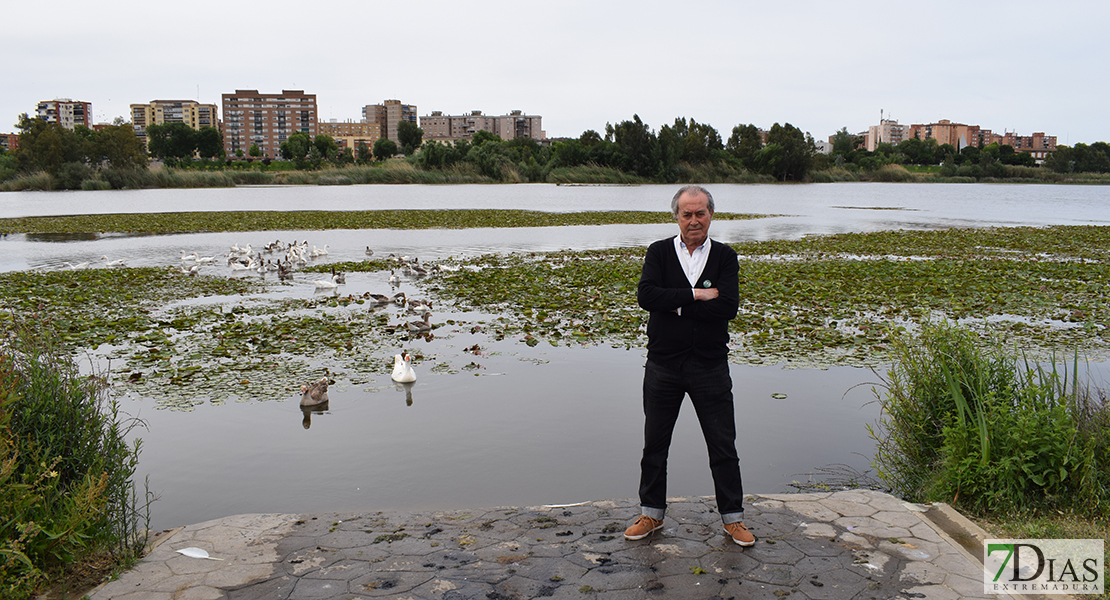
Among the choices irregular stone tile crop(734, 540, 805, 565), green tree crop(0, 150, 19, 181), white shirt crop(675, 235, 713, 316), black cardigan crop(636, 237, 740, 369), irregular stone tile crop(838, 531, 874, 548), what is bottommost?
irregular stone tile crop(734, 540, 805, 565)

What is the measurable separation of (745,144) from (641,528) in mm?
115448

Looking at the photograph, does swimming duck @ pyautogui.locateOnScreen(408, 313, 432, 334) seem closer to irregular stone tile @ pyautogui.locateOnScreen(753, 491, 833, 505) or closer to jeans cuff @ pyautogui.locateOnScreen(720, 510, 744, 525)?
irregular stone tile @ pyautogui.locateOnScreen(753, 491, 833, 505)

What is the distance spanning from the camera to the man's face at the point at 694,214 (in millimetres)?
4324

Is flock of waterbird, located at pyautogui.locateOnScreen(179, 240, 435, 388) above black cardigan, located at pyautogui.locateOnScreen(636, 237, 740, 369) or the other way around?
the other way around

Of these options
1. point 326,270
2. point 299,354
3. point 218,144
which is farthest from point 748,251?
point 218,144

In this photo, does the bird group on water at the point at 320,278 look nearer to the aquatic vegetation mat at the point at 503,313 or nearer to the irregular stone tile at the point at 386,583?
the aquatic vegetation mat at the point at 503,313

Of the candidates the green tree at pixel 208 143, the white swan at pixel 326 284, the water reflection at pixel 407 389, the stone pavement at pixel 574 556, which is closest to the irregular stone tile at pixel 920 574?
the stone pavement at pixel 574 556

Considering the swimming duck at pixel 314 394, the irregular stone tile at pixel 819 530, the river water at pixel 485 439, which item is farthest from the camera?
the swimming duck at pixel 314 394

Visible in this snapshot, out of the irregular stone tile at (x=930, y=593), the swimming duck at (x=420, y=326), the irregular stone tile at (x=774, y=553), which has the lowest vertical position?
the irregular stone tile at (x=774, y=553)

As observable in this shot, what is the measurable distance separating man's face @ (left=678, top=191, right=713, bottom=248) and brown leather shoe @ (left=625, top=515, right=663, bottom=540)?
5.86ft

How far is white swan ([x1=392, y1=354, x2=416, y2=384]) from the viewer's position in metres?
8.81

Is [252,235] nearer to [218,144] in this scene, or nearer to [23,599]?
[23,599]

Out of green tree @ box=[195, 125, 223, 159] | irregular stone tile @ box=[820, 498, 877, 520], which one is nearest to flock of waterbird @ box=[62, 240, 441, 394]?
irregular stone tile @ box=[820, 498, 877, 520]
